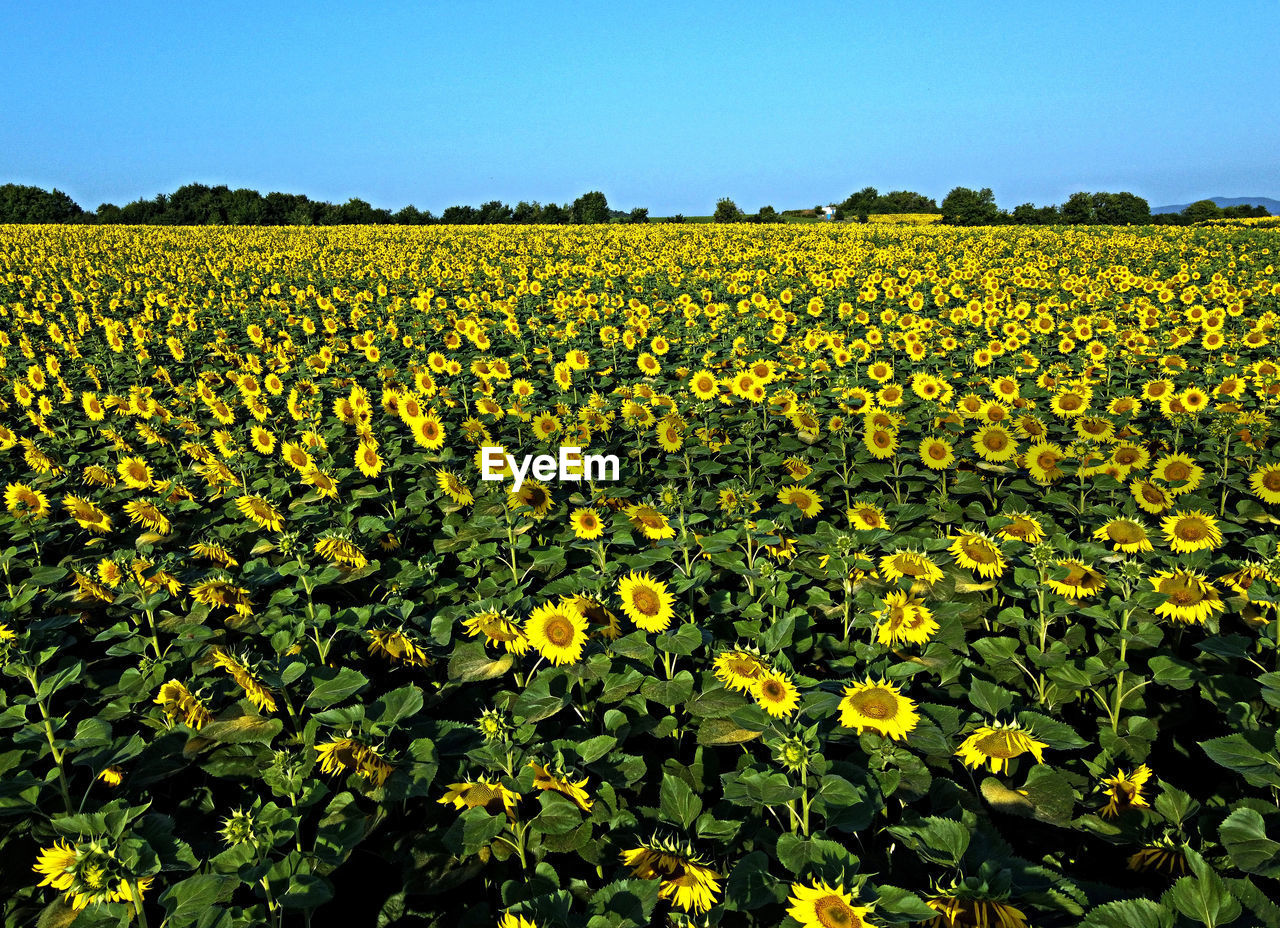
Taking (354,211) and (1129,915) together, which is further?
(354,211)

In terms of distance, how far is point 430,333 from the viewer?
472 inches

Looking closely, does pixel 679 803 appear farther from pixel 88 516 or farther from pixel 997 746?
pixel 88 516

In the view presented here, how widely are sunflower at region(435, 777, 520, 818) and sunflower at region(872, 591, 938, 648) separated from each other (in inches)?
76.2

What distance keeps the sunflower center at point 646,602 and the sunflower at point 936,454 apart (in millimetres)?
3141

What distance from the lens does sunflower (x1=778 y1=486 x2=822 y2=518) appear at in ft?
17.6

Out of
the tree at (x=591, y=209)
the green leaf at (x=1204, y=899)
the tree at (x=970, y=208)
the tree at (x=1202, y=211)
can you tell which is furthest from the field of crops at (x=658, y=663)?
the tree at (x=1202, y=211)

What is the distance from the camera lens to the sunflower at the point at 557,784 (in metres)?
2.62

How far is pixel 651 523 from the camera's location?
4387mm

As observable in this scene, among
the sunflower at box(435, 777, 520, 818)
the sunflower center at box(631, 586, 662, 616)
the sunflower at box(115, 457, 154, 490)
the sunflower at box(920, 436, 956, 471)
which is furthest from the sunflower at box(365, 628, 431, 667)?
the sunflower at box(920, 436, 956, 471)

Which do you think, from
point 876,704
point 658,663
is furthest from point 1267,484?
point 658,663

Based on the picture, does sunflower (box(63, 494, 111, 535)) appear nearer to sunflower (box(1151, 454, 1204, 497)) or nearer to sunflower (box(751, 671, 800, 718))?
sunflower (box(751, 671, 800, 718))

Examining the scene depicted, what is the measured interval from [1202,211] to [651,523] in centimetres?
6943

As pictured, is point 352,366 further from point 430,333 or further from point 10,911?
point 10,911

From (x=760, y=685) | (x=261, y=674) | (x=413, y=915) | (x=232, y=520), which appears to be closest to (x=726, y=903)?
(x=760, y=685)
